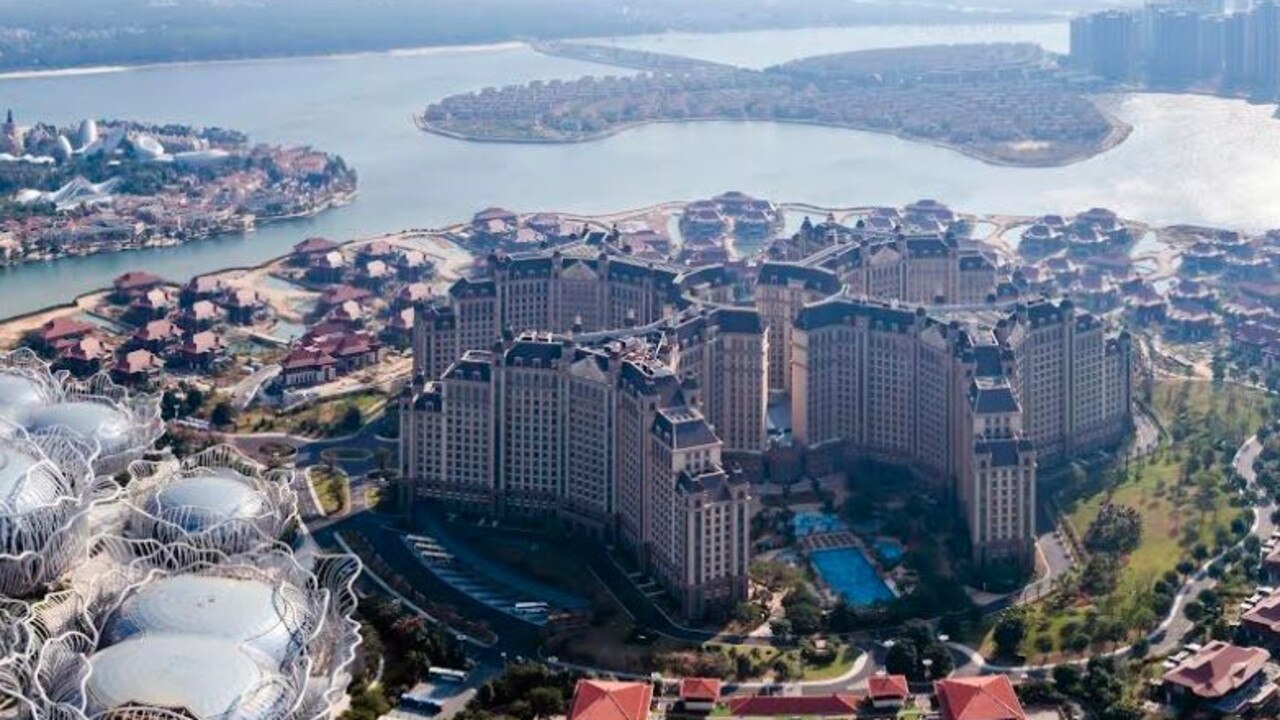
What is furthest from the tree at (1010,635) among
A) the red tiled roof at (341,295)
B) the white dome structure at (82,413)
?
the red tiled roof at (341,295)

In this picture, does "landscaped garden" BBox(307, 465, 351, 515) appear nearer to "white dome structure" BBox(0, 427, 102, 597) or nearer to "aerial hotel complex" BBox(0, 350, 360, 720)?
"aerial hotel complex" BBox(0, 350, 360, 720)

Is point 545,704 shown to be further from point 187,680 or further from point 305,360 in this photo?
point 305,360

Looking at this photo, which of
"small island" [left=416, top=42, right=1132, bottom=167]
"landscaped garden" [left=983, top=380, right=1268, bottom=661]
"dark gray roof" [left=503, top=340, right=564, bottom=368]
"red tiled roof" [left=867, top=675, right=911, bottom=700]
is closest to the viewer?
"red tiled roof" [left=867, top=675, right=911, bottom=700]

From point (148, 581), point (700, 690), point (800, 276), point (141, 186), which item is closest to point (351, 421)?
point (800, 276)

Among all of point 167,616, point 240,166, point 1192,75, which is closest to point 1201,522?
point 167,616

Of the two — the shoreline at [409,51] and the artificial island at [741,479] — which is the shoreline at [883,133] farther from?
the shoreline at [409,51]

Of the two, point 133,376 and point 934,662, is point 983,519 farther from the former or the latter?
point 133,376

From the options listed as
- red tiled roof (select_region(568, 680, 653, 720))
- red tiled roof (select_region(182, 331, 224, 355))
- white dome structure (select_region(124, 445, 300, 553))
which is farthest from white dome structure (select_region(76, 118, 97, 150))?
red tiled roof (select_region(568, 680, 653, 720))
